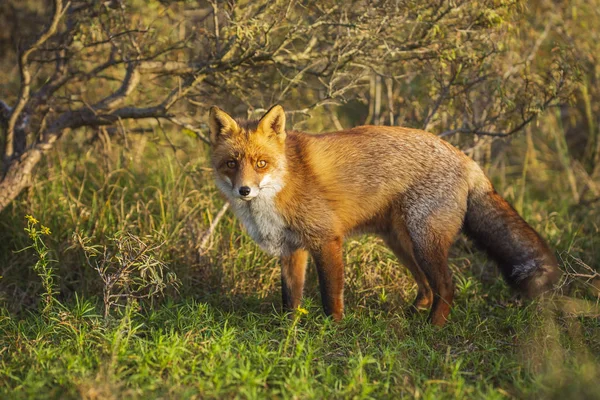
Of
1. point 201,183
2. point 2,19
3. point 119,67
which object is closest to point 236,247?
point 201,183

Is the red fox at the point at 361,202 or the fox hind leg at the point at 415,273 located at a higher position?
the red fox at the point at 361,202

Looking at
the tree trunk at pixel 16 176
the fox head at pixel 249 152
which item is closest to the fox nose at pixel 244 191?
the fox head at pixel 249 152

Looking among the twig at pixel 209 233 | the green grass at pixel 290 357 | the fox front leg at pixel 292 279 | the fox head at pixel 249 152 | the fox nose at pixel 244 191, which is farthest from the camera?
the twig at pixel 209 233

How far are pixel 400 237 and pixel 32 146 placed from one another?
3079 mm

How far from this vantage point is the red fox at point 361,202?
4047 millimetres

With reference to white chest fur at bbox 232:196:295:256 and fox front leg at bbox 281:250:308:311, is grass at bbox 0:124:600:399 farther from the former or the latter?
white chest fur at bbox 232:196:295:256

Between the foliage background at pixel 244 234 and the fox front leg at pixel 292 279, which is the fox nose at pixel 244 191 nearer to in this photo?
the foliage background at pixel 244 234

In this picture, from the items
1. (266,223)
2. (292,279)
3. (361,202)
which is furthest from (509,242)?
(266,223)

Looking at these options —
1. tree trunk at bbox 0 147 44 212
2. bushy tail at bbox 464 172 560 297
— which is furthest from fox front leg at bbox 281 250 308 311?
tree trunk at bbox 0 147 44 212

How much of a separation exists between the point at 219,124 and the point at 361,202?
1.09m

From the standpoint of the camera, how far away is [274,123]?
4070mm

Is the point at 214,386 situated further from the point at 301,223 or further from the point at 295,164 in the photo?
the point at 295,164

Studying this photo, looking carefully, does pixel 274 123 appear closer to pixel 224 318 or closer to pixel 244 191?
pixel 244 191

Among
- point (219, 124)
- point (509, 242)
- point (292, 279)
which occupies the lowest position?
point (292, 279)
